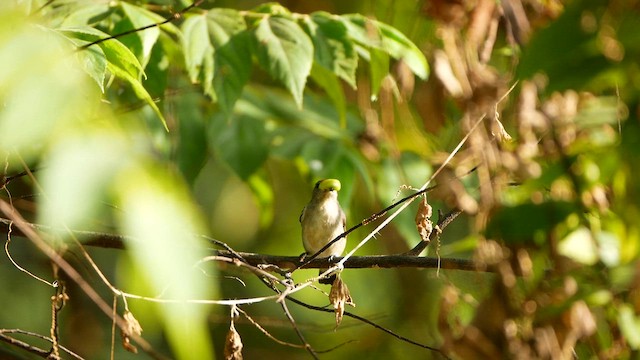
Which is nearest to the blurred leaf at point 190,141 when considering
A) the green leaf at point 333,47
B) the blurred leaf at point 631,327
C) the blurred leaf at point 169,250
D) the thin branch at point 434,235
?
the green leaf at point 333,47

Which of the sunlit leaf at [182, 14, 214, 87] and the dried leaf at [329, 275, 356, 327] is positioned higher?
the sunlit leaf at [182, 14, 214, 87]

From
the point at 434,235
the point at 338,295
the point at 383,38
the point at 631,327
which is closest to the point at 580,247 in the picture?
the point at 434,235

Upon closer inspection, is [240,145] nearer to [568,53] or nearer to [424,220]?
[424,220]

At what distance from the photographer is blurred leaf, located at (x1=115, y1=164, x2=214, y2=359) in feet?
3.44

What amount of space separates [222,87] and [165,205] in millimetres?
1665

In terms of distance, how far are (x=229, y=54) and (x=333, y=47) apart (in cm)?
40

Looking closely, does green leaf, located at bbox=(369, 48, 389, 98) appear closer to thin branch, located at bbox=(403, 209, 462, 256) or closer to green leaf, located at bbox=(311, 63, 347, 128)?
green leaf, located at bbox=(311, 63, 347, 128)

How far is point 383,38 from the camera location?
320 centimetres

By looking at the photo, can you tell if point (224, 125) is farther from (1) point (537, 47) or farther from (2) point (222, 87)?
(1) point (537, 47)

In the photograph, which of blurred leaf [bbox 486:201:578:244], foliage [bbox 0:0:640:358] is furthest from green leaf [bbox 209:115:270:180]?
blurred leaf [bbox 486:201:578:244]

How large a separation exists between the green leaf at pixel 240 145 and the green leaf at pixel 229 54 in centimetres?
51

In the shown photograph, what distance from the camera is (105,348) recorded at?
6.61 meters

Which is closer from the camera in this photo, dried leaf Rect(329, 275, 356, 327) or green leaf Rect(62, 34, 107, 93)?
green leaf Rect(62, 34, 107, 93)

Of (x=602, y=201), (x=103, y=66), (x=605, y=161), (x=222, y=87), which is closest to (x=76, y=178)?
(x=103, y=66)
